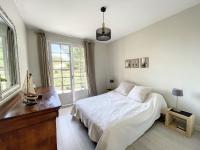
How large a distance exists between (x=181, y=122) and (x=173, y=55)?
1.49 meters

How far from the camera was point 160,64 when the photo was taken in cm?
279

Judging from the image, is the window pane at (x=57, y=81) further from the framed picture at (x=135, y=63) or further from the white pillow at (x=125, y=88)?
the framed picture at (x=135, y=63)

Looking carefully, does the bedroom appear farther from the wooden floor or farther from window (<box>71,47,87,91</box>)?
window (<box>71,47,87,91</box>)

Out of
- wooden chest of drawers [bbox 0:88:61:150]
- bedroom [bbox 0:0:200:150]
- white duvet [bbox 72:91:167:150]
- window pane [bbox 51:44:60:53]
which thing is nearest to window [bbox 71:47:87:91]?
bedroom [bbox 0:0:200:150]

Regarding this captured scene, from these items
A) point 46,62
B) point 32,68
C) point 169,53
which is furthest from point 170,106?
point 32,68

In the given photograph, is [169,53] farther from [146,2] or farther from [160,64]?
[146,2]

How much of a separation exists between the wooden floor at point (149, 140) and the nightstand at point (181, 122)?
0.35 feet

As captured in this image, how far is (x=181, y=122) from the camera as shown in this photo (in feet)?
A: 8.01

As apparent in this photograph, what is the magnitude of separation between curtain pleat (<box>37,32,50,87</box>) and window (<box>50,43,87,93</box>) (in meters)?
0.27

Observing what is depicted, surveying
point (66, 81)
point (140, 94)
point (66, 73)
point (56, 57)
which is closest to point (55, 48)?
point (56, 57)

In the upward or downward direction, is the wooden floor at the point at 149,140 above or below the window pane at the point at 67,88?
below

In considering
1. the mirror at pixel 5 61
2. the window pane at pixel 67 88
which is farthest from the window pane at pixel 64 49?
the mirror at pixel 5 61

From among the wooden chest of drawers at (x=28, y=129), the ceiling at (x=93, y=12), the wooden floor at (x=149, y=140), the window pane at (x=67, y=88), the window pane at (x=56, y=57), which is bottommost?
the wooden floor at (x=149, y=140)

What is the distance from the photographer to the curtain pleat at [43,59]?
3232 mm
